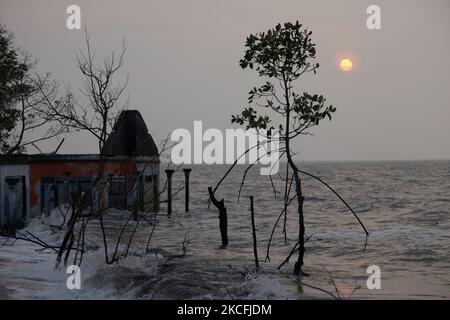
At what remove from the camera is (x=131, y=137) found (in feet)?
107

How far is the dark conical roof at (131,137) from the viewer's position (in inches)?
1253

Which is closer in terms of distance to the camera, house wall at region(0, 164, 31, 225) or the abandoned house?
house wall at region(0, 164, 31, 225)

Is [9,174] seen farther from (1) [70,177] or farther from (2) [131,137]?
(2) [131,137]

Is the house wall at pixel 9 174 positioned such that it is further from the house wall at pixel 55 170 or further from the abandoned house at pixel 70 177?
the house wall at pixel 55 170

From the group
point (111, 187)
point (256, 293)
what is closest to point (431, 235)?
point (111, 187)

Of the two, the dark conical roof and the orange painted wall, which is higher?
the dark conical roof

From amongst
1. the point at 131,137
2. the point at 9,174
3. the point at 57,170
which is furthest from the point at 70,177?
the point at 9,174

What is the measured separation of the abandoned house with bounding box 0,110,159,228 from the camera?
2223 cm

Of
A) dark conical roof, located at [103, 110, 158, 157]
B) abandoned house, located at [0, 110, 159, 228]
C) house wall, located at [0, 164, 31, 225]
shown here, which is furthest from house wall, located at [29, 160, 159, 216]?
house wall, located at [0, 164, 31, 225]

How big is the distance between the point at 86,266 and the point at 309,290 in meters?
5.52

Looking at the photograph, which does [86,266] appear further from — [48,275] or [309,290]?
[309,290]

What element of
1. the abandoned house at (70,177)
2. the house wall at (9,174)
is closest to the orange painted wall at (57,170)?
the abandoned house at (70,177)

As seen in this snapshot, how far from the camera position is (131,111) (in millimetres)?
33812

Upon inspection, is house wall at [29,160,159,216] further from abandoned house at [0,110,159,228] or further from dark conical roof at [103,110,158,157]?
dark conical roof at [103,110,158,157]
